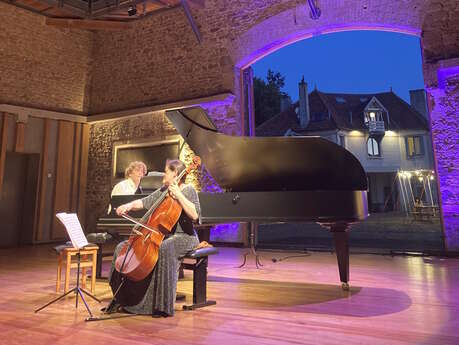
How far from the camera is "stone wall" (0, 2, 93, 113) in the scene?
7969 mm

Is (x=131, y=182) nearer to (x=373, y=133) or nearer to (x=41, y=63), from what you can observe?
(x=41, y=63)

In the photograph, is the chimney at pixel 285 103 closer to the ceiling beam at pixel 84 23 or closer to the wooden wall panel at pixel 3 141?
the ceiling beam at pixel 84 23

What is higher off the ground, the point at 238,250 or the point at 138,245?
the point at 138,245

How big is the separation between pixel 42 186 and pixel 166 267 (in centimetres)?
711

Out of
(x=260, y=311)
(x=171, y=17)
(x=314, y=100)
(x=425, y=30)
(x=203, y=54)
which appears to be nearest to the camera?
(x=260, y=311)

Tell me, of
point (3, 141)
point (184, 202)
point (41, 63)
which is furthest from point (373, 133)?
point (184, 202)

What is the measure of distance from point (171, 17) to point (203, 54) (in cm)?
152

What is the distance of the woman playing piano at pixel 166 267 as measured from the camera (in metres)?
2.42

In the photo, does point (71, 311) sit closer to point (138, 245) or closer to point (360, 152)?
point (138, 245)

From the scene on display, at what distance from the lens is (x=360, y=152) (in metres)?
19.4

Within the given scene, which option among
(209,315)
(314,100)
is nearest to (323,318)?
(209,315)

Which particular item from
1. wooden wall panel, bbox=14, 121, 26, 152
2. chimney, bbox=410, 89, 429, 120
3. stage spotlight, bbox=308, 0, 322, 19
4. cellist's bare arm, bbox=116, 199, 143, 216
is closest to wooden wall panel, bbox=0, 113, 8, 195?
wooden wall panel, bbox=14, 121, 26, 152

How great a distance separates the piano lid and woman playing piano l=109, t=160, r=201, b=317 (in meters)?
0.63

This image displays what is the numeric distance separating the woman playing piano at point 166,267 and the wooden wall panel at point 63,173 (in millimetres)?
6719
